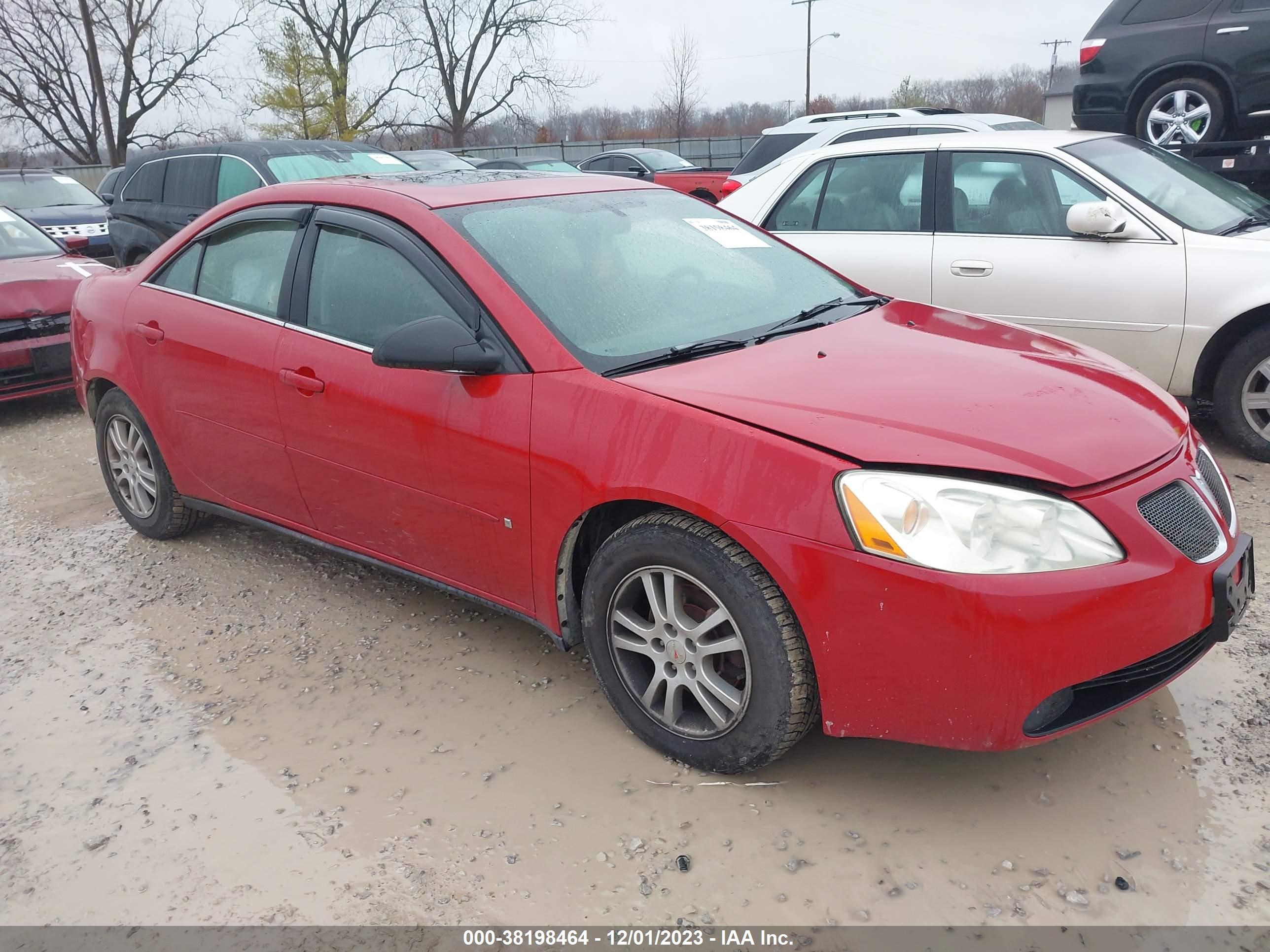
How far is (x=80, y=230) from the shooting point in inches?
512

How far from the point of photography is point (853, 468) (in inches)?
92.3

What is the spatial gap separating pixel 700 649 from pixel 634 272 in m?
1.30

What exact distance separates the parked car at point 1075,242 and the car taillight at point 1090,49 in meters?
3.26

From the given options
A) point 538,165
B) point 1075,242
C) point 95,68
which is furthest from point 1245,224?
point 95,68

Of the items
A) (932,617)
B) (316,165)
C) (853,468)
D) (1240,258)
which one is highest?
(316,165)

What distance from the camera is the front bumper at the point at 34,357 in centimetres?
702

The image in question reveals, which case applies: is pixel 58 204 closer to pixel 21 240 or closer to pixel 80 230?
pixel 80 230

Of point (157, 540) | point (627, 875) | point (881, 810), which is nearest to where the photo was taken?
point (627, 875)

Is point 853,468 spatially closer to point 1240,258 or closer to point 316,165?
point 1240,258

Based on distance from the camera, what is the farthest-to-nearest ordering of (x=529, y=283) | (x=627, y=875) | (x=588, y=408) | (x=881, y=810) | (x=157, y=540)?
(x=157, y=540)
(x=529, y=283)
(x=588, y=408)
(x=881, y=810)
(x=627, y=875)

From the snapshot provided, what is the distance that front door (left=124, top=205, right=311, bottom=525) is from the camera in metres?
3.70

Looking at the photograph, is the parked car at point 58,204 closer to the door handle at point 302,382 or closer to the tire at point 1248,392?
the door handle at point 302,382

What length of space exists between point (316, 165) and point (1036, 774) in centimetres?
891

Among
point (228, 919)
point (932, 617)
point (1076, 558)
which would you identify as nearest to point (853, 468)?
point (932, 617)
